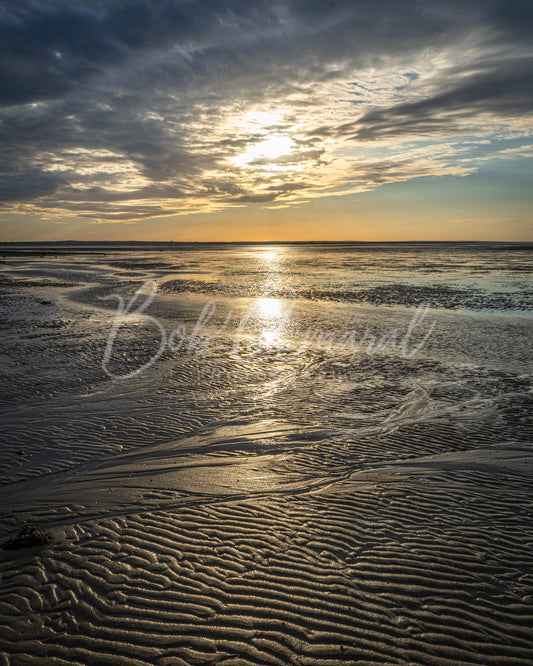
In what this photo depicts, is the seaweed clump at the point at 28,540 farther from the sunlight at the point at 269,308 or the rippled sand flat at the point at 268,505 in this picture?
the sunlight at the point at 269,308

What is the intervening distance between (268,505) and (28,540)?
11.2ft

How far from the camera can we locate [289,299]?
3047 cm

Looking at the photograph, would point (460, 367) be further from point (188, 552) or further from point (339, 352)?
point (188, 552)

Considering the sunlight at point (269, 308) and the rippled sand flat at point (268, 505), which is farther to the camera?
the sunlight at point (269, 308)

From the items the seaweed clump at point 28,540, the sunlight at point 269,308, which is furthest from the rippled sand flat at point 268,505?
the sunlight at point 269,308

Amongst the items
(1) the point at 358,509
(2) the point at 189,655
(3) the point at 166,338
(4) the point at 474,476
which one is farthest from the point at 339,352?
(2) the point at 189,655

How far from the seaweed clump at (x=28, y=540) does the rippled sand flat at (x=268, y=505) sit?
0.41 feet

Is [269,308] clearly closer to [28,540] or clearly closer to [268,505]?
[268,505]

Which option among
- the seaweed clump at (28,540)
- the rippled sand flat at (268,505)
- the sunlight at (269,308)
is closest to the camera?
the rippled sand flat at (268,505)

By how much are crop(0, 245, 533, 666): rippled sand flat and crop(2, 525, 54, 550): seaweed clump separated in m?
0.13

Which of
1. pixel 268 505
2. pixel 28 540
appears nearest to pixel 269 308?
pixel 268 505

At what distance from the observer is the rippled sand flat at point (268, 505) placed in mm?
4402

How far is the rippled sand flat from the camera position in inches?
173

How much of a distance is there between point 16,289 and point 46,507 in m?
33.2
